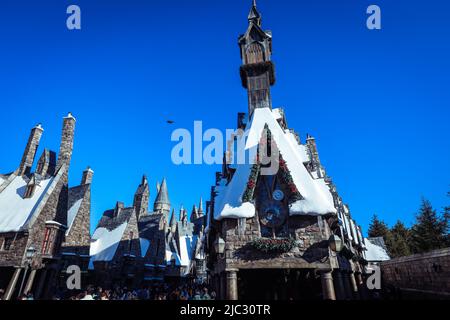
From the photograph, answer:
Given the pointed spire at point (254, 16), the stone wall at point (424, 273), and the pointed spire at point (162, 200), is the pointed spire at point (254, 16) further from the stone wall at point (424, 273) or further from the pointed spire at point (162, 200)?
the pointed spire at point (162, 200)

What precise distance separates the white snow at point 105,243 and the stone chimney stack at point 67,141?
9.10 metres

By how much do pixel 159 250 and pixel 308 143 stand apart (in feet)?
70.8

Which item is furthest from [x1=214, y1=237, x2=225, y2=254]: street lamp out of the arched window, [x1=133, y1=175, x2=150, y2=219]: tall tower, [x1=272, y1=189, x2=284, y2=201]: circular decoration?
[x1=133, y1=175, x2=150, y2=219]: tall tower

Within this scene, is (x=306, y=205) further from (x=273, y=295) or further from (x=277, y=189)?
(x=273, y=295)

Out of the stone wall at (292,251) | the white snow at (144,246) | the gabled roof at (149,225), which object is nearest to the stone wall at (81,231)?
the white snow at (144,246)

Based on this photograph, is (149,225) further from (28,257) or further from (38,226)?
(28,257)

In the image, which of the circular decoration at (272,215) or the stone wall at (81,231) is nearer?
the circular decoration at (272,215)

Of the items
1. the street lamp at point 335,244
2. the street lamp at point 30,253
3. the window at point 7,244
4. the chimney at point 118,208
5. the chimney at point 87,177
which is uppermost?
the chimney at point 87,177

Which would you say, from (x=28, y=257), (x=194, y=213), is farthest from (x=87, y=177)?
(x=194, y=213)

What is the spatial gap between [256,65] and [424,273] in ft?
57.2

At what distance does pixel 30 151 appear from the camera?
68.1ft

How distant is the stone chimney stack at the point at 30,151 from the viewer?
20.4 meters

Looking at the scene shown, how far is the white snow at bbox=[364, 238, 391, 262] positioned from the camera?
27.8m

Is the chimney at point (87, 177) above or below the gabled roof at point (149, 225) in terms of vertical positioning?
above
